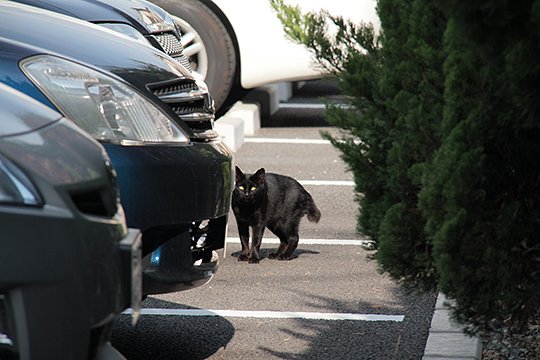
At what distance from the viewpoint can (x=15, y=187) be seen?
119 inches

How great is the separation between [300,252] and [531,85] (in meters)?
4.17

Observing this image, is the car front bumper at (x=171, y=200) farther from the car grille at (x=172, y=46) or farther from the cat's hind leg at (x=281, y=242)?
the car grille at (x=172, y=46)

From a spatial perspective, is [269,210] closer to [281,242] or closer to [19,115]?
[281,242]

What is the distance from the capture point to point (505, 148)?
12.5 ft

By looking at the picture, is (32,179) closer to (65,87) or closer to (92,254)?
(92,254)

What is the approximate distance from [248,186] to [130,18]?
126cm

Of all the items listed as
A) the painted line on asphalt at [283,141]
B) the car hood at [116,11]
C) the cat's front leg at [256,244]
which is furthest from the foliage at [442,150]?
the painted line on asphalt at [283,141]

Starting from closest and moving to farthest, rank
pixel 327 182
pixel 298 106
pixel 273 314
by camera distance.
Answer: pixel 273 314, pixel 327 182, pixel 298 106

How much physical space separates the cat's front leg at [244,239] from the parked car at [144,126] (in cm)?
212

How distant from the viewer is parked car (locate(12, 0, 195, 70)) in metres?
6.41

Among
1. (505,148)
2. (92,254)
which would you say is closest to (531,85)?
(505,148)

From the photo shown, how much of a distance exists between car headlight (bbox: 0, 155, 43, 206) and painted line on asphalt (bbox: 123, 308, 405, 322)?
2788 millimetres

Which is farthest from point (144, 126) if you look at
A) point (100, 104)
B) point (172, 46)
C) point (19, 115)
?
point (172, 46)

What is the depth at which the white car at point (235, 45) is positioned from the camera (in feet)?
35.9
